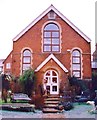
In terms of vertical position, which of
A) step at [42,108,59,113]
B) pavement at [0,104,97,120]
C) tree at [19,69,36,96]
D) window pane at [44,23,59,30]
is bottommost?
pavement at [0,104,97,120]

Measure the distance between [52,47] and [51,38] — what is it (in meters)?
0.24

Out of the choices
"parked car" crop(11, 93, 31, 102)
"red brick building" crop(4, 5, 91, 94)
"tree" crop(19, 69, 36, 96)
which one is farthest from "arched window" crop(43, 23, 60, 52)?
"parked car" crop(11, 93, 31, 102)

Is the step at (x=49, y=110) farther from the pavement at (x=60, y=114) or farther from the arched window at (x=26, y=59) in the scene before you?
the arched window at (x=26, y=59)

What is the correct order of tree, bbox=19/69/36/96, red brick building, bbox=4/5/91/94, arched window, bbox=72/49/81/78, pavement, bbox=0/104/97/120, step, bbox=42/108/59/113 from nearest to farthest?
1. pavement, bbox=0/104/97/120
2. step, bbox=42/108/59/113
3. tree, bbox=19/69/36/96
4. red brick building, bbox=4/5/91/94
5. arched window, bbox=72/49/81/78

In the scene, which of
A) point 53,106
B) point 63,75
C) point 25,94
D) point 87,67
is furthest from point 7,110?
point 87,67

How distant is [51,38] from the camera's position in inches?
297

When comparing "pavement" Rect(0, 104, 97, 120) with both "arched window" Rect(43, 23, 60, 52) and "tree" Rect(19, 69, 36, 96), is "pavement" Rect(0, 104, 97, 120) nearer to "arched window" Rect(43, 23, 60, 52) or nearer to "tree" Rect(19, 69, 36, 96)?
"tree" Rect(19, 69, 36, 96)

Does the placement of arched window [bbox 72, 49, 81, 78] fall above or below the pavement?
above

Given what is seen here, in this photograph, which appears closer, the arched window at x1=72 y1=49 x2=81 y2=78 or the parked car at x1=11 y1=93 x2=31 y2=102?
the parked car at x1=11 y1=93 x2=31 y2=102

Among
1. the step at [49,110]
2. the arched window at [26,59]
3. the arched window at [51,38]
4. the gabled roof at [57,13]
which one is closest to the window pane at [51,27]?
the arched window at [51,38]

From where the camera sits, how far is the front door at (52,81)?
730cm

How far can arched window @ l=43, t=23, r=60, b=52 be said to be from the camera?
7.52 m

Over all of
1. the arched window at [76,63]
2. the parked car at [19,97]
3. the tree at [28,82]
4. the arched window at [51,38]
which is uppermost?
the arched window at [51,38]

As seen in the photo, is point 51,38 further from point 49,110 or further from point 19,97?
point 49,110
